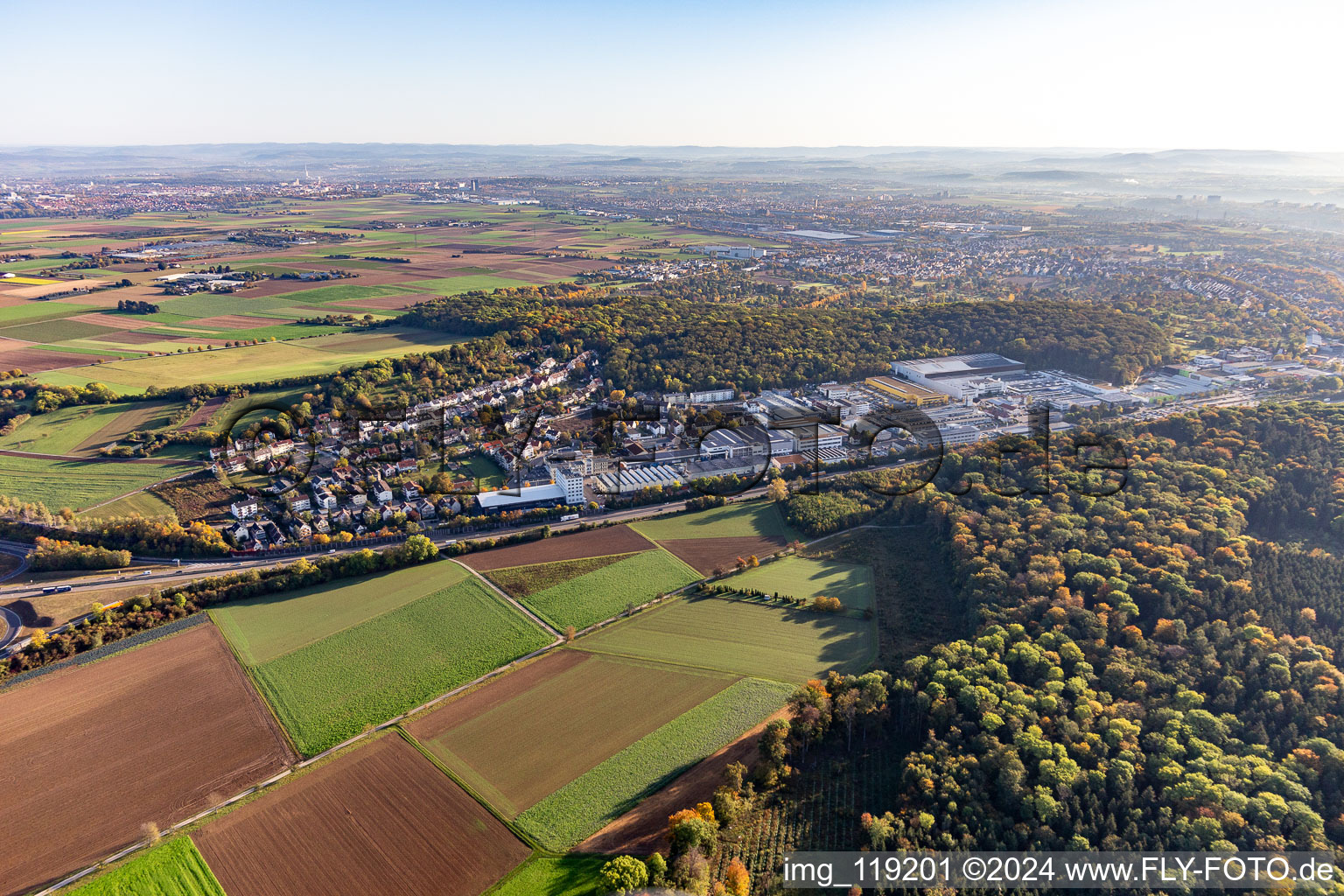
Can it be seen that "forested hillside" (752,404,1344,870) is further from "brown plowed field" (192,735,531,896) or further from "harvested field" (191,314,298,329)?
"harvested field" (191,314,298,329)

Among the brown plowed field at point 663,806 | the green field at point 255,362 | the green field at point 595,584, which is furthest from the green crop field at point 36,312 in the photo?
the brown plowed field at point 663,806

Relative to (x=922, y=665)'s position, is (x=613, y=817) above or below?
below

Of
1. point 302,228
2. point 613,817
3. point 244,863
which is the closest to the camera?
point 244,863

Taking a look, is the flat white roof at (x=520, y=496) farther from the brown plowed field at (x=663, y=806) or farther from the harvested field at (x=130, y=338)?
Result: the harvested field at (x=130, y=338)

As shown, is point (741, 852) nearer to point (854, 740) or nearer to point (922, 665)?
point (854, 740)

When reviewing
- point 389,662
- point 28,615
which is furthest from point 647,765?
point 28,615

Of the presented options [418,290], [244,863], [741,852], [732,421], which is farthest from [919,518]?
[418,290]

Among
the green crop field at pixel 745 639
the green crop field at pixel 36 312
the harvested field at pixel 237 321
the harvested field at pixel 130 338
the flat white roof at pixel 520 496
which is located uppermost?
the green crop field at pixel 36 312
